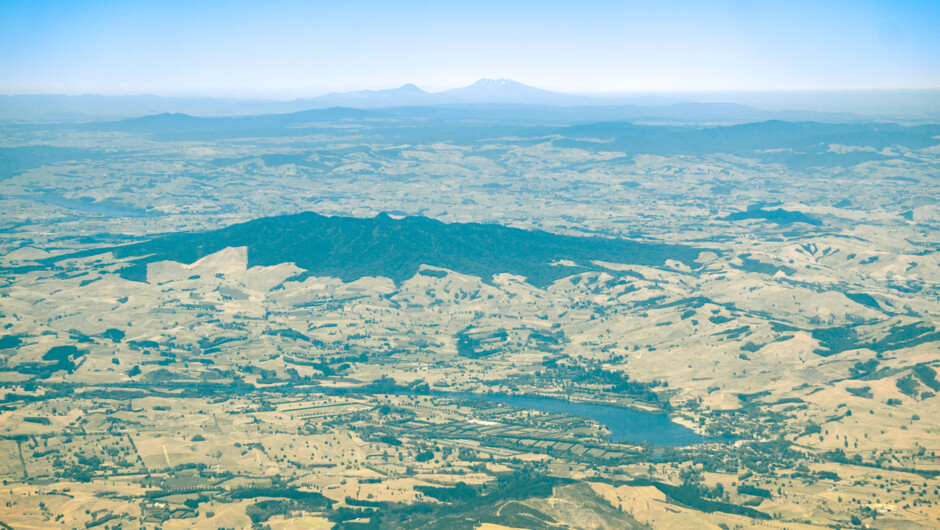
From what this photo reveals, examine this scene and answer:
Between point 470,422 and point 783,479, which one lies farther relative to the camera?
point 470,422

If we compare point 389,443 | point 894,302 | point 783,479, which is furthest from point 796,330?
point 389,443

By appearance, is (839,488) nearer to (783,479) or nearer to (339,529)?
(783,479)

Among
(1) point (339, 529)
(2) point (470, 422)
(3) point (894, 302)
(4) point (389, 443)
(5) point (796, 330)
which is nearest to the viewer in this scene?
(1) point (339, 529)

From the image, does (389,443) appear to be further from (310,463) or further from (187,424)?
(187,424)

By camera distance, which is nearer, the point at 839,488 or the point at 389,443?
the point at 839,488

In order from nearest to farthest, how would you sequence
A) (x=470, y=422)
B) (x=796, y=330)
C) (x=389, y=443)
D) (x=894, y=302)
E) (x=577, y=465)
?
(x=577, y=465) → (x=389, y=443) → (x=470, y=422) → (x=796, y=330) → (x=894, y=302)

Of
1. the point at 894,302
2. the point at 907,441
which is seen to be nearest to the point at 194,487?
the point at 907,441

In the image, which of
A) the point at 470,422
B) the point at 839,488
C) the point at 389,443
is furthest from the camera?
the point at 470,422

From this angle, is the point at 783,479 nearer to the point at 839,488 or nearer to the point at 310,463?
the point at 839,488

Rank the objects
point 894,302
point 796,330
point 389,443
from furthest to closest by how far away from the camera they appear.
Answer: point 894,302 < point 796,330 < point 389,443
